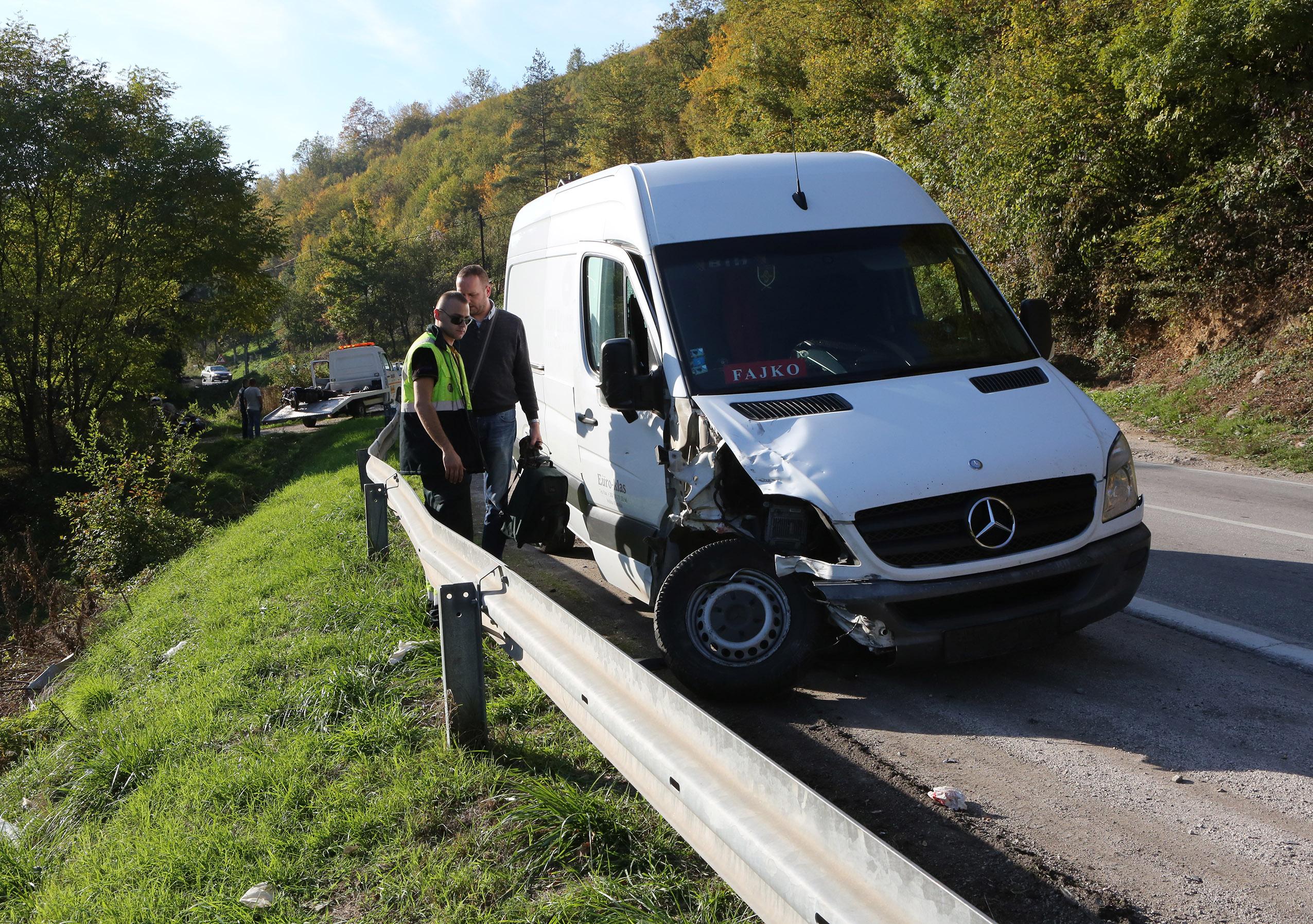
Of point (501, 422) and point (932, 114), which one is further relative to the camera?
point (932, 114)

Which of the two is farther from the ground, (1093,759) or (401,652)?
(401,652)

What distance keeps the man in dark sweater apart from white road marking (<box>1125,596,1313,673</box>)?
12.9ft

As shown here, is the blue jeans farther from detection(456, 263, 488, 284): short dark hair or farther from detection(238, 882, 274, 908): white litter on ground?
detection(238, 882, 274, 908): white litter on ground

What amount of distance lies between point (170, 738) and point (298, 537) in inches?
205

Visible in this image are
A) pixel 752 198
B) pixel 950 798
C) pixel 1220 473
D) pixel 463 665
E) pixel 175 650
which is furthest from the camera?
pixel 1220 473

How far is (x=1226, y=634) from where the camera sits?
5359 mm

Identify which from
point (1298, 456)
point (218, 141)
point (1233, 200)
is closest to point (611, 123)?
point (218, 141)

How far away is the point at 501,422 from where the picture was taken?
7.19m

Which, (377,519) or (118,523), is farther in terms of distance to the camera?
(118,523)

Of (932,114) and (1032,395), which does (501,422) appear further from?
(932,114)

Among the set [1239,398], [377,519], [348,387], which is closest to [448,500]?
[377,519]

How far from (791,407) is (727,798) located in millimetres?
2866

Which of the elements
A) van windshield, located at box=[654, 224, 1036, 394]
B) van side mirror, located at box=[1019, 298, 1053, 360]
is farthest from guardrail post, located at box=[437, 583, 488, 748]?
van side mirror, located at box=[1019, 298, 1053, 360]

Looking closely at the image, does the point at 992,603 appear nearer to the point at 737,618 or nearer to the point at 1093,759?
the point at 1093,759
